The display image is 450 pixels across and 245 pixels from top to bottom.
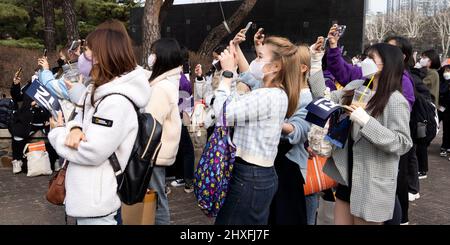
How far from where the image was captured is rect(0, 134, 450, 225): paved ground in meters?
4.63

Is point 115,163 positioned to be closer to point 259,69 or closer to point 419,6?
point 259,69

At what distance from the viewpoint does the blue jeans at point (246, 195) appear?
8.50 feet

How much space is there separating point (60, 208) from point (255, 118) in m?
3.28

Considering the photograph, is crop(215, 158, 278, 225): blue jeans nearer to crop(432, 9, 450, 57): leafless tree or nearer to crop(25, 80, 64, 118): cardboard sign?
crop(25, 80, 64, 118): cardboard sign

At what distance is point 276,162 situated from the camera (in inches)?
124

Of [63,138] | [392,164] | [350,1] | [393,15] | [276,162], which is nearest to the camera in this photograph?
[63,138]

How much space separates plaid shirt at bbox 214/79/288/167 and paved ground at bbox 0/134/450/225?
211 cm

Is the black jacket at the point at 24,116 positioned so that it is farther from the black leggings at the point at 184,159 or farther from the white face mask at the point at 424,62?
the white face mask at the point at 424,62

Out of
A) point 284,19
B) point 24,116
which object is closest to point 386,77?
point 24,116

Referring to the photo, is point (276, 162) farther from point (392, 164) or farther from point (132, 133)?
point (132, 133)

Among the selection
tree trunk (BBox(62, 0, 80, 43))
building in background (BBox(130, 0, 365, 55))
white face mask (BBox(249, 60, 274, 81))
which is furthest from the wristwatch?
building in background (BBox(130, 0, 365, 55))

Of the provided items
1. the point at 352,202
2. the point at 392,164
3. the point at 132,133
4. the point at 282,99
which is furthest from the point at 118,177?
the point at 392,164

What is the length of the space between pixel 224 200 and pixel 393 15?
266 ft

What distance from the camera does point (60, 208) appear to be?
4926mm
